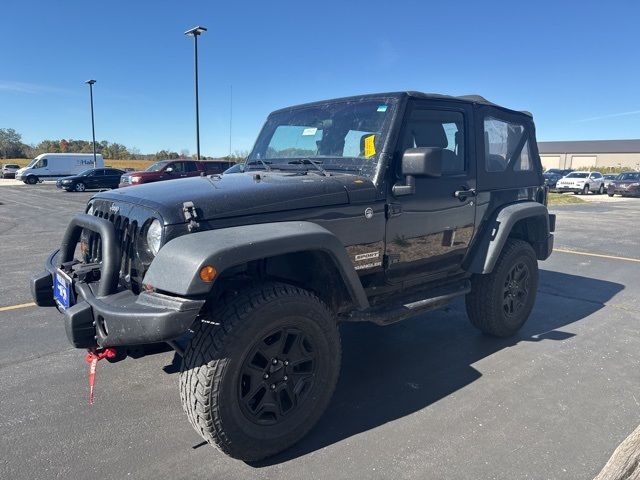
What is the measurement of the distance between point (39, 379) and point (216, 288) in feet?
5.90

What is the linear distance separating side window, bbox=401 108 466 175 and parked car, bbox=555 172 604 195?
30.4 metres

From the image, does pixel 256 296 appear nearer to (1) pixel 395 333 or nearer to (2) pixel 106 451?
(2) pixel 106 451

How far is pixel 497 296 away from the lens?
163 inches

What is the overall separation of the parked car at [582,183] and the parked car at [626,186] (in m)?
1.08

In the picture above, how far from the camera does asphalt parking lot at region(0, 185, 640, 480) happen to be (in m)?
2.50

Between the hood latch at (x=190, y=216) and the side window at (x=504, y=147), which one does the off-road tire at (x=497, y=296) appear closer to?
the side window at (x=504, y=147)

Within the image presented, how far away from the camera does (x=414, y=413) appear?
9.95 ft

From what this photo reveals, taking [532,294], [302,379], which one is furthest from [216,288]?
[532,294]

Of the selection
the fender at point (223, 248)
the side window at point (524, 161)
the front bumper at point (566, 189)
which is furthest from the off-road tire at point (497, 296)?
the front bumper at point (566, 189)

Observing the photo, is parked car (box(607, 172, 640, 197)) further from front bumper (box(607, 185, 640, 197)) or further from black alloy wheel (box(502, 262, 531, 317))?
black alloy wheel (box(502, 262, 531, 317))

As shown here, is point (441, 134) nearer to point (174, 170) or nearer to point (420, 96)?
point (420, 96)

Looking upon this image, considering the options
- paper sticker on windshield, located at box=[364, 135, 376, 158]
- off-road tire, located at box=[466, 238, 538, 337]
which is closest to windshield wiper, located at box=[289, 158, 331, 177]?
paper sticker on windshield, located at box=[364, 135, 376, 158]

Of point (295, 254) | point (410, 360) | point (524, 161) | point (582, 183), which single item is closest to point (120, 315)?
point (295, 254)

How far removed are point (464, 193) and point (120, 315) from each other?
8.74 feet
